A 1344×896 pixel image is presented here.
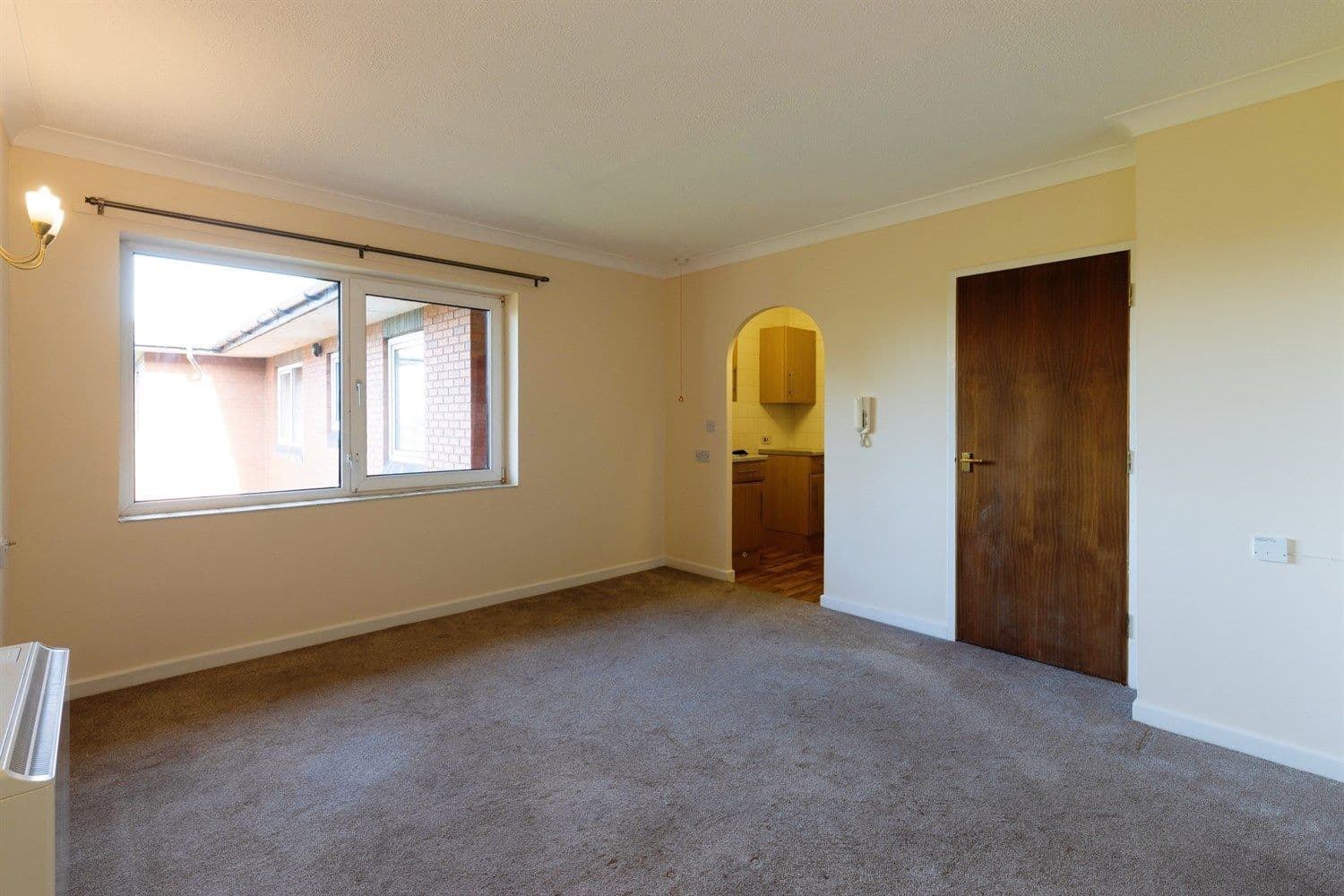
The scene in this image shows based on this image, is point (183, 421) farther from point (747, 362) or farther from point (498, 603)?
point (747, 362)

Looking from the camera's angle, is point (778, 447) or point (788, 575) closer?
point (788, 575)

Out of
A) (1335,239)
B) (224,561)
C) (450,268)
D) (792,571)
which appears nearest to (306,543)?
(224,561)

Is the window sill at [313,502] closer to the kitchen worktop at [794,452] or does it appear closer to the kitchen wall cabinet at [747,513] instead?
the kitchen wall cabinet at [747,513]

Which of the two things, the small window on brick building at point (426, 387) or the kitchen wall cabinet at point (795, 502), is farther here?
the kitchen wall cabinet at point (795, 502)

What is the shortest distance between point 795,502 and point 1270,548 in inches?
156

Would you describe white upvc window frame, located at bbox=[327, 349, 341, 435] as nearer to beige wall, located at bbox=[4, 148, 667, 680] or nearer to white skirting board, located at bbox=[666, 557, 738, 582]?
beige wall, located at bbox=[4, 148, 667, 680]

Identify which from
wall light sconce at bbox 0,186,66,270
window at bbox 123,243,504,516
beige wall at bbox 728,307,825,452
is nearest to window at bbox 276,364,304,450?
window at bbox 123,243,504,516

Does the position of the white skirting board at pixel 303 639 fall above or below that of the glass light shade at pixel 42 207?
below

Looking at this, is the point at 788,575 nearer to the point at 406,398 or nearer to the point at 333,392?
the point at 406,398

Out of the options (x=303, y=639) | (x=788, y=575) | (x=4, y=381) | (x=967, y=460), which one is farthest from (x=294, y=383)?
(x=967, y=460)

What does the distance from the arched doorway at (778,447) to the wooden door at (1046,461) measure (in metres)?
1.96

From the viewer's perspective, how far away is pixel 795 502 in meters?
6.27

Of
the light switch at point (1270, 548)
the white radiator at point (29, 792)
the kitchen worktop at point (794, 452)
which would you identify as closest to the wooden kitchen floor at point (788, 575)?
the kitchen worktop at point (794, 452)

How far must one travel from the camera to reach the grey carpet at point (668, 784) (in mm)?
1843
